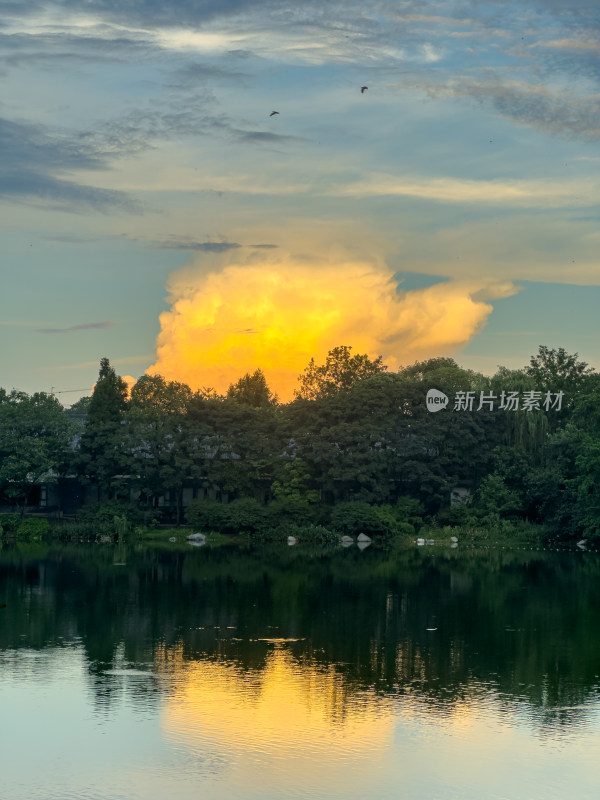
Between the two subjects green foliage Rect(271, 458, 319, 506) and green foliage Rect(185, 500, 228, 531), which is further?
green foliage Rect(271, 458, 319, 506)

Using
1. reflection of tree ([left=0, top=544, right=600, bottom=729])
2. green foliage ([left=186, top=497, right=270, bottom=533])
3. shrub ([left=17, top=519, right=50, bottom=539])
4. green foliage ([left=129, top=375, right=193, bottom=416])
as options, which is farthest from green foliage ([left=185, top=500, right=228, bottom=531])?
green foliage ([left=129, top=375, right=193, bottom=416])

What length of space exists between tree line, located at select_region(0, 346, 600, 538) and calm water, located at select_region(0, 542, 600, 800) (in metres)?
19.2

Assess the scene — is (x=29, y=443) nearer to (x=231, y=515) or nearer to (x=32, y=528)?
(x=32, y=528)

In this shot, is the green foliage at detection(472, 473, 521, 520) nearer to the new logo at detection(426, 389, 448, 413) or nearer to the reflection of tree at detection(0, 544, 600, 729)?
the new logo at detection(426, 389, 448, 413)

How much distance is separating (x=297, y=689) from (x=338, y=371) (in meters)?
70.0

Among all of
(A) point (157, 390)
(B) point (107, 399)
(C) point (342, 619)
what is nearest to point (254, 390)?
(A) point (157, 390)

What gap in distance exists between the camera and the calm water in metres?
16.2

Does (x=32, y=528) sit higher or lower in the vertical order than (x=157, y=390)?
lower

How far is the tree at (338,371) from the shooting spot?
90188 millimetres

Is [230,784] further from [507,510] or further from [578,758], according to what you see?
[507,510]

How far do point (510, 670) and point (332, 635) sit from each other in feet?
19.9

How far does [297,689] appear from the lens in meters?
22.1

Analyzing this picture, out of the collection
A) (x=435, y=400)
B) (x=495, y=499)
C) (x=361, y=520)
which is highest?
(x=435, y=400)

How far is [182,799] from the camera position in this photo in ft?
49.3
